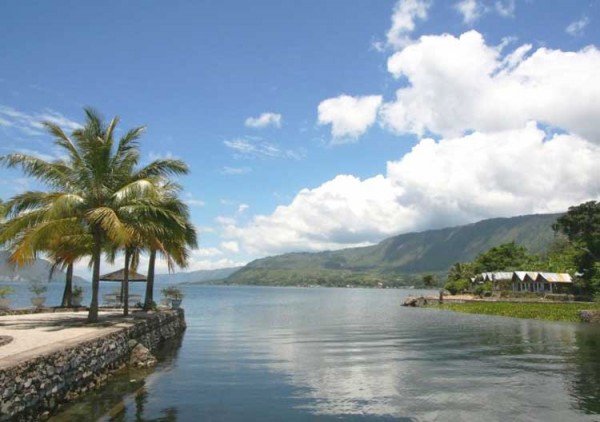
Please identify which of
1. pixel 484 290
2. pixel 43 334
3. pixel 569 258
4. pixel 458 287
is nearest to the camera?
pixel 43 334

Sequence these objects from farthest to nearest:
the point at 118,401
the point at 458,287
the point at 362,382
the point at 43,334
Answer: the point at 458,287, the point at 43,334, the point at 362,382, the point at 118,401

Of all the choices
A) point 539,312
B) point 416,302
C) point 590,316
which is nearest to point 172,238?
point 590,316

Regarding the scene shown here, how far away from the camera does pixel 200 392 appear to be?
663 inches

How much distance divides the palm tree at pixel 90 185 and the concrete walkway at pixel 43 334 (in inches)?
73.3

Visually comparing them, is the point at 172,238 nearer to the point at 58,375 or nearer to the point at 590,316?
the point at 58,375

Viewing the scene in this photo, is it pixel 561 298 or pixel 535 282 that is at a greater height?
pixel 535 282

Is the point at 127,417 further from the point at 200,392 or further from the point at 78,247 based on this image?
the point at 78,247

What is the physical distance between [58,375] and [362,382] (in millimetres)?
10916

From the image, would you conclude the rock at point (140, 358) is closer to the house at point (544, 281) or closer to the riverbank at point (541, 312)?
the riverbank at point (541, 312)

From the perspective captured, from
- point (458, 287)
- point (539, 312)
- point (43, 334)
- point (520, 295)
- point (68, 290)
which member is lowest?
point (539, 312)

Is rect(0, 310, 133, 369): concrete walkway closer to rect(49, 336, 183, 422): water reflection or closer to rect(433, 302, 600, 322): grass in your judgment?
rect(49, 336, 183, 422): water reflection

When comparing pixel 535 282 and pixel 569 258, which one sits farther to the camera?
pixel 535 282

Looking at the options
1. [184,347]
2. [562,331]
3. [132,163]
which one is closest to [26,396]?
[132,163]

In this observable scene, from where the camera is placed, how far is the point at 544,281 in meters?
87.3
